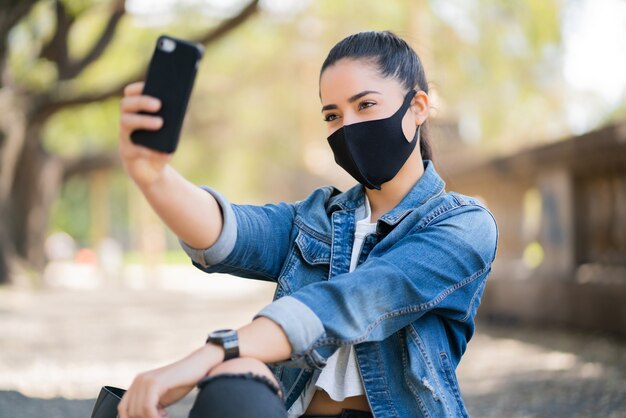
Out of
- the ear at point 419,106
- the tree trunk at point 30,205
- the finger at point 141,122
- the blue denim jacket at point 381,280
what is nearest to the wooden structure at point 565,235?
the ear at point 419,106

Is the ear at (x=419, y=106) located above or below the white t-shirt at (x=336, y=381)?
above

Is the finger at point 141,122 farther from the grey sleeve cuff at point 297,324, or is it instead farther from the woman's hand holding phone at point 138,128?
the grey sleeve cuff at point 297,324

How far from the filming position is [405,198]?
229 centimetres

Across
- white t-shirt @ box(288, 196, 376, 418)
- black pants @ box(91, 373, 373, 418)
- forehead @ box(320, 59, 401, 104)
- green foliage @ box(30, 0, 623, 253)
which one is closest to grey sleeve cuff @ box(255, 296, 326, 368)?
black pants @ box(91, 373, 373, 418)

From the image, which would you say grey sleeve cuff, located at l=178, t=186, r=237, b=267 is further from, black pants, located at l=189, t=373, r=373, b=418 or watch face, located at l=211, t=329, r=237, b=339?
black pants, located at l=189, t=373, r=373, b=418

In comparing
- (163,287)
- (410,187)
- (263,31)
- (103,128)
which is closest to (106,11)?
(263,31)

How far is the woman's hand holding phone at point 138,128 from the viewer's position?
166cm

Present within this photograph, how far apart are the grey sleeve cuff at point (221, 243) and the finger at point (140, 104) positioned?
44 cm

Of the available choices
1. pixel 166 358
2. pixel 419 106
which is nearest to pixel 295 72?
pixel 166 358

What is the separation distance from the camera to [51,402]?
5.34m

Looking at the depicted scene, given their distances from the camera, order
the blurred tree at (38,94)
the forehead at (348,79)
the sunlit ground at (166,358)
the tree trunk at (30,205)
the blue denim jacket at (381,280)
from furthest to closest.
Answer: the tree trunk at (30,205)
the blurred tree at (38,94)
the sunlit ground at (166,358)
the forehead at (348,79)
the blue denim jacket at (381,280)

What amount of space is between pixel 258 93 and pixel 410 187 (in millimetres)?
18972

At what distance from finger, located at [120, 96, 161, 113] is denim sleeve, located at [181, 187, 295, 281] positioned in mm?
446

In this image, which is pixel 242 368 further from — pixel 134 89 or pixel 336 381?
pixel 134 89
